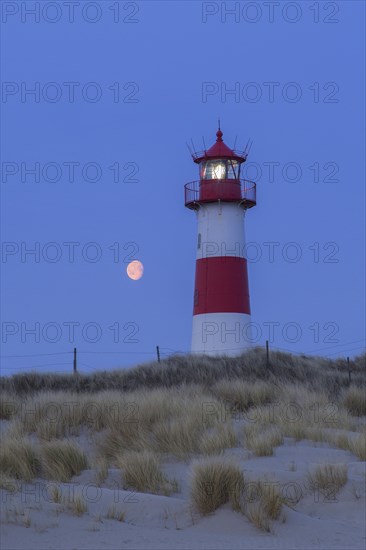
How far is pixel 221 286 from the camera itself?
2544 cm

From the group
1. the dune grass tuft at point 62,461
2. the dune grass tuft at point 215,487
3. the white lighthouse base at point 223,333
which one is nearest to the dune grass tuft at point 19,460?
the dune grass tuft at point 62,461

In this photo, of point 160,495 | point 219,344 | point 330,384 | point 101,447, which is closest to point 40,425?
point 101,447

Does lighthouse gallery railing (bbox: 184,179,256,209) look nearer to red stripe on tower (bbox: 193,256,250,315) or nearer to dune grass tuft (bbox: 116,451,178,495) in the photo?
red stripe on tower (bbox: 193,256,250,315)

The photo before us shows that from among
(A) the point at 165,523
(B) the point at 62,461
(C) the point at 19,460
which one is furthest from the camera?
(B) the point at 62,461

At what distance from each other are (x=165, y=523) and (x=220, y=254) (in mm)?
19076

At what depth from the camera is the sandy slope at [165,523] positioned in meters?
6.52

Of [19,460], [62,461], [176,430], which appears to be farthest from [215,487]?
[176,430]

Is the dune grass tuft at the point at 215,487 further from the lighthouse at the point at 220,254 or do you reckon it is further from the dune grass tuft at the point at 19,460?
the lighthouse at the point at 220,254

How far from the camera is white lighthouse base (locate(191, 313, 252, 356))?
83.4 ft

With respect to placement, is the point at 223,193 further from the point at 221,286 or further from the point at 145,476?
the point at 145,476

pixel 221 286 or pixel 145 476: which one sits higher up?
pixel 221 286

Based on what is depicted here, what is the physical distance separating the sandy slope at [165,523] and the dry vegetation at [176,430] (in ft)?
0.47

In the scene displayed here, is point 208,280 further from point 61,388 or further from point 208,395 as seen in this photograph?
point 208,395

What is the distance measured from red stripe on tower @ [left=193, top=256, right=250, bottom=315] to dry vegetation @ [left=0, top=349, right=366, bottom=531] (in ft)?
20.1
